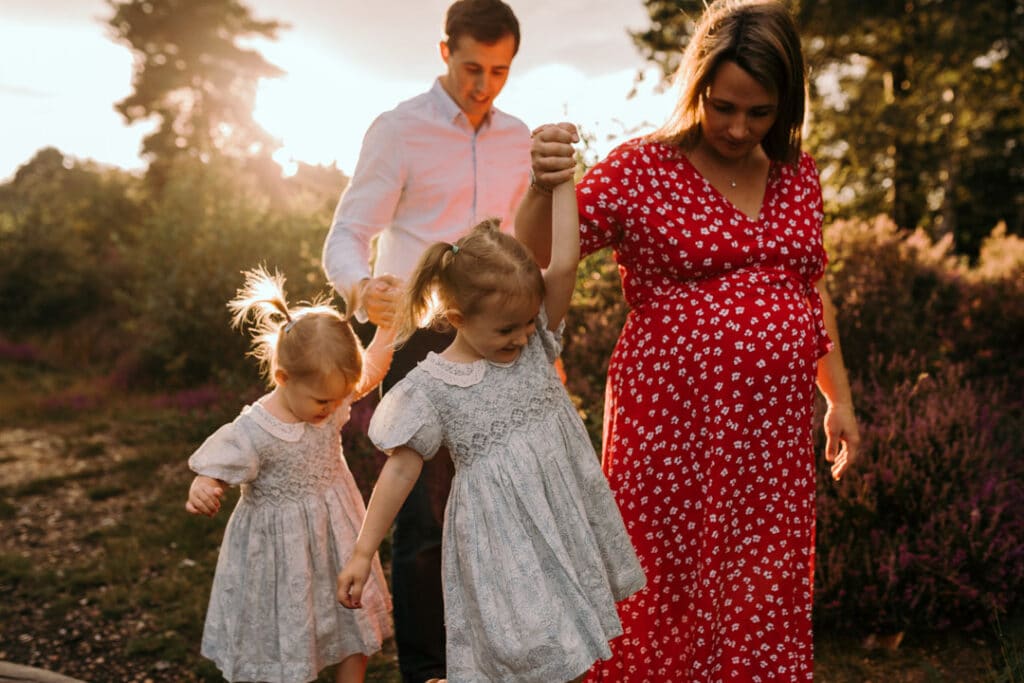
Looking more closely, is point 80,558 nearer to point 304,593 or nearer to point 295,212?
point 304,593

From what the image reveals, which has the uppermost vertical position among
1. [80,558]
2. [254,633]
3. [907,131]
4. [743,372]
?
[907,131]

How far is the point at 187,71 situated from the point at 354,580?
25.9m

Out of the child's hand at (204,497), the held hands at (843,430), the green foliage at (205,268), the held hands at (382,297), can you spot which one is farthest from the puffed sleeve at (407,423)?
the green foliage at (205,268)

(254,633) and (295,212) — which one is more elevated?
(295,212)

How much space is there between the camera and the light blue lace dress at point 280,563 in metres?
2.79

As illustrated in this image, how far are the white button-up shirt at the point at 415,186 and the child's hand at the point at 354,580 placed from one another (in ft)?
3.40

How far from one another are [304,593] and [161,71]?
82.6 ft

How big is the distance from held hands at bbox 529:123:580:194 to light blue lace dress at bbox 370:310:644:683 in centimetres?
46

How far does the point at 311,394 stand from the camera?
9.21 ft

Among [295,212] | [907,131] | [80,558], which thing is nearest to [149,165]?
[295,212]

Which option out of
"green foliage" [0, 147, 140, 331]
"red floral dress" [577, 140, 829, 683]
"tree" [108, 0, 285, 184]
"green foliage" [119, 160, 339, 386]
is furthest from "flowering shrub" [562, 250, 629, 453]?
"tree" [108, 0, 285, 184]

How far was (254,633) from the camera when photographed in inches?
111

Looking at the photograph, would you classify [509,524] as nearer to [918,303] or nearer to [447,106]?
[447,106]

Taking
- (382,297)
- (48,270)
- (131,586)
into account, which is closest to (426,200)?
(382,297)
